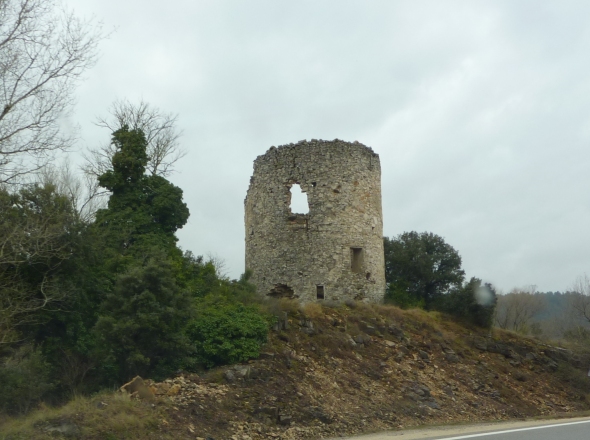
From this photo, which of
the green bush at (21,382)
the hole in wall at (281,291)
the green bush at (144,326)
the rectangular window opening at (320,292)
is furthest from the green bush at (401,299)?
the green bush at (21,382)

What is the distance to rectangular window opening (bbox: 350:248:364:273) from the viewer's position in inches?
824

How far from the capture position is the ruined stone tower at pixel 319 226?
2048cm

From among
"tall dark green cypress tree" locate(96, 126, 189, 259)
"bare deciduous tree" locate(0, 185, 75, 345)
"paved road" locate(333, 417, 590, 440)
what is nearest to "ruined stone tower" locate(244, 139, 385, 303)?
"tall dark green cypress tree" locate(96, 126, 189, 259)

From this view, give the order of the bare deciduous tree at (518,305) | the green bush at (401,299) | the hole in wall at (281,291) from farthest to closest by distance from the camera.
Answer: the bare deciduous tree at (518,305) < the green bush at (401,299) < the hole in wall at (281,291)

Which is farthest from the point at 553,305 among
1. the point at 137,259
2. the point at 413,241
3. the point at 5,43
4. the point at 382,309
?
the point at 5,43

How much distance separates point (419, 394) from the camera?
611 inches

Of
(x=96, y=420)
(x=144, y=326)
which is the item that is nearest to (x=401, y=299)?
(x=144, y=326)

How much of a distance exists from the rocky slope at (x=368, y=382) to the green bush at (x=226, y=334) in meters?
0.33

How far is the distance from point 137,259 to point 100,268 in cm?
140

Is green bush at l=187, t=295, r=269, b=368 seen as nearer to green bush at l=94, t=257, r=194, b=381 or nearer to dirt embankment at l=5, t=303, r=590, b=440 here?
dirt embankment at l=5, t=303, r=590, b=440

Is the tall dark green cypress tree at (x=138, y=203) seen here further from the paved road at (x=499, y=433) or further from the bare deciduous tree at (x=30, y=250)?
the paved road at (x=499, y=433)

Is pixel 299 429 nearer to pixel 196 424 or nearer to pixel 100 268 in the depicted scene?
pixel 196 424

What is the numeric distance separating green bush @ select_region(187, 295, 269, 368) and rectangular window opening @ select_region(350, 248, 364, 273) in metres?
6.34

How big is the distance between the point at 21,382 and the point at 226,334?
4.25m
